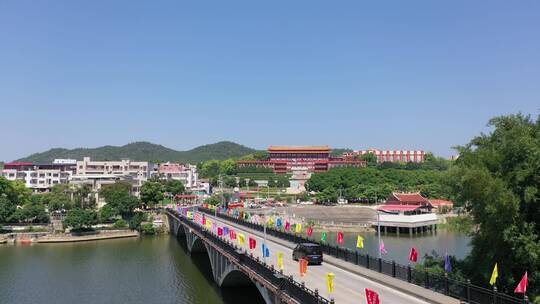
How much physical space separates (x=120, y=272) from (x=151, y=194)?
58.8 meters

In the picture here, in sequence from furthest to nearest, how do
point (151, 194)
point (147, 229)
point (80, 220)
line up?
point (151, 194) < point (147, 229) < point (80, 220)

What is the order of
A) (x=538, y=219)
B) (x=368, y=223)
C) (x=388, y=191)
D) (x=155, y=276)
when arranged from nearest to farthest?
1. (x=538, y=219)
2. (x=155, y=276)
3. (x=368, y=223)
4. (x=388, y=191)

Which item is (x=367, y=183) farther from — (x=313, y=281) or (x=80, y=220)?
(x=313, y=281)

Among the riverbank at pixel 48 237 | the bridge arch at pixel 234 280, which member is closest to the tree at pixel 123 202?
the riverbank at pixel 48 237

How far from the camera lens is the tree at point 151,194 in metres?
115

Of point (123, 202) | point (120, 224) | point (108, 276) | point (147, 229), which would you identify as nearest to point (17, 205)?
point (123, 202)

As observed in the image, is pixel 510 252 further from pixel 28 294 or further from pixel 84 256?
pixel 84 256

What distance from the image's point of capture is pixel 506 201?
2575 cm

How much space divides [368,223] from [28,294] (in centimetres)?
7797

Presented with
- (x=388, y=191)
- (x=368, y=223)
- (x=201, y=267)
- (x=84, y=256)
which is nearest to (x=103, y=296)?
(x=201, y=267)

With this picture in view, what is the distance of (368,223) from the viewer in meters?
108

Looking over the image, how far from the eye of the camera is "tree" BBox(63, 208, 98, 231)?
9019cm

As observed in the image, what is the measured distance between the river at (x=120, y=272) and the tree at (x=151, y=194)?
88.3 ft

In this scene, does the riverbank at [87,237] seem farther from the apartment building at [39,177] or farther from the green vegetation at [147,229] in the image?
the apartment building at [39,177]
